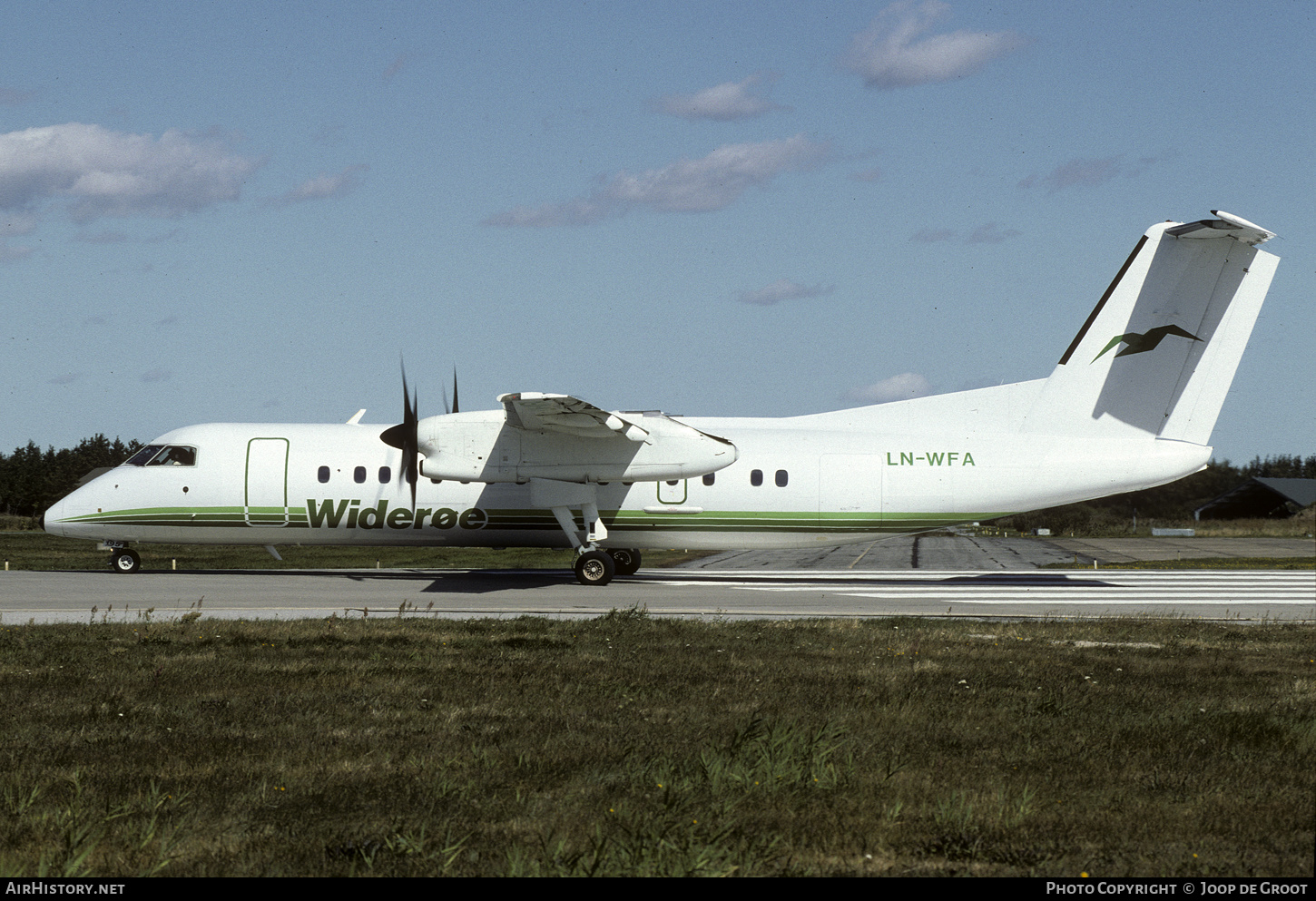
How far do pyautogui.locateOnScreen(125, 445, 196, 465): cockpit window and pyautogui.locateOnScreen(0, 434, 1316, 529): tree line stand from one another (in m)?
68.3

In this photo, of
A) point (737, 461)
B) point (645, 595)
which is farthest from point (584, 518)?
point (737, 461)

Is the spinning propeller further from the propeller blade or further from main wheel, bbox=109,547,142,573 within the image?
main wheel, bbox=109,547,142,573

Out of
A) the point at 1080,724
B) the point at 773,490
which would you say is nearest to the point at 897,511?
the point at 773,490

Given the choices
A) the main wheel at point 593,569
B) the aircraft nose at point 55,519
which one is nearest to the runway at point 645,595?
the main wheel at point 593,569

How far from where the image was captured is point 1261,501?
102m

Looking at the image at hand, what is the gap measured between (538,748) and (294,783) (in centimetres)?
182

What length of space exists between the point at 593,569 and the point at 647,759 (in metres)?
16.5

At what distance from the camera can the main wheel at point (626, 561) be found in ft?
86.5

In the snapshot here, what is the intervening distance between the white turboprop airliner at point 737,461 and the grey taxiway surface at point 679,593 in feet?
4.33

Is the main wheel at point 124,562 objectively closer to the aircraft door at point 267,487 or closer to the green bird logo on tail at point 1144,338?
the aircraft door at point 267,487

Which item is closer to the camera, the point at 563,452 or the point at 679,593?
the point at 679,593

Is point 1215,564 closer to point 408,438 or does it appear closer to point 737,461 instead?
point 737,461

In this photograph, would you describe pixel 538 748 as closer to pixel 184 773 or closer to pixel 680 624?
pixel 184 773

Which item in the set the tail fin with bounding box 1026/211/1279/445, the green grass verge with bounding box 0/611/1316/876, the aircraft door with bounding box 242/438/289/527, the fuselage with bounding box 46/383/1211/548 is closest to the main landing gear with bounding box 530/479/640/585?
the fuselage with bounding box 46/383/1211/548
